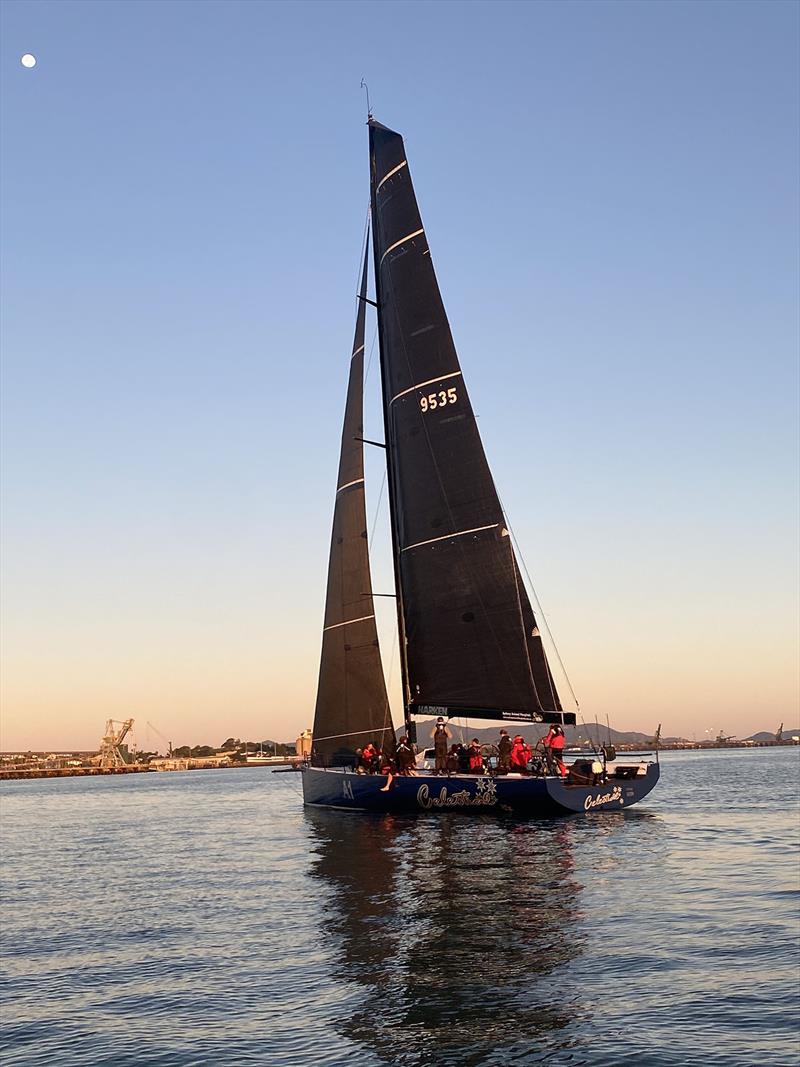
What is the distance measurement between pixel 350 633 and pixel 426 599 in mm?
5447

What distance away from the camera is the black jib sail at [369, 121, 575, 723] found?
3484 centimetres

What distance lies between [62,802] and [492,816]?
59.1 m

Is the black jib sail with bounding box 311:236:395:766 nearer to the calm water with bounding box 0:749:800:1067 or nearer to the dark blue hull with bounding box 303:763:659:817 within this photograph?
the dark blue hull with bounding box 303:763:659:817

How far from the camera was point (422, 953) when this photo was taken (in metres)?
14.6

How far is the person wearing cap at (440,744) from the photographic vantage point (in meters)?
33.7

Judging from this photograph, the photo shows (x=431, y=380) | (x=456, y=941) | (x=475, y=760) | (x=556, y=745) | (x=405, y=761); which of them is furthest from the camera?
(x=431, y=380)

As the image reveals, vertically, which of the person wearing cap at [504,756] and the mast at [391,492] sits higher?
the mast at [391,492]

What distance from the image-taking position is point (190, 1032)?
38.1 ft

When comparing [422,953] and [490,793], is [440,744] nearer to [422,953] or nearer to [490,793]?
[490,793]

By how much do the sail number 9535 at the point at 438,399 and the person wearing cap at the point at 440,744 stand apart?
1086cm

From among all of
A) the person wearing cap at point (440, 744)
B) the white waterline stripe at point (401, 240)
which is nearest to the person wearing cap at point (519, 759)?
the person wearing cap at point (440, 744)

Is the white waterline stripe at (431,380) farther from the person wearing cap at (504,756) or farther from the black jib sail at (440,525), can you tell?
the person wearing cap at (504,756)

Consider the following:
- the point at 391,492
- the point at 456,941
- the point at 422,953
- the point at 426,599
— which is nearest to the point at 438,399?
the point at 391,492

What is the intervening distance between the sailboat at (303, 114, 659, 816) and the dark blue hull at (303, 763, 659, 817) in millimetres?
49
